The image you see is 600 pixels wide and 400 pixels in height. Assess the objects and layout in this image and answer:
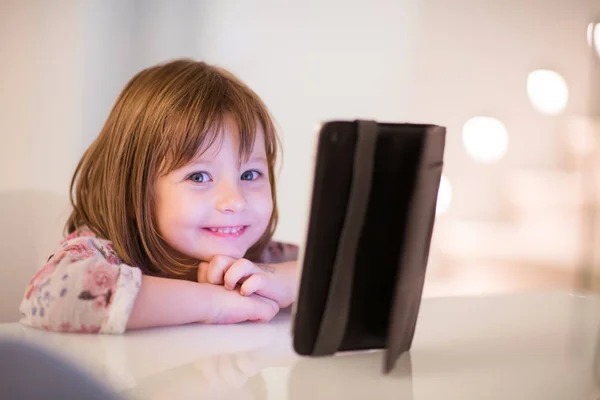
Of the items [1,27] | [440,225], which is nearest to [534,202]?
[440,225]

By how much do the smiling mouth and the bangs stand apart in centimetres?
10

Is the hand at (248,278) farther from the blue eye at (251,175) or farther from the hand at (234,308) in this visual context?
the blue eye at (251,175)

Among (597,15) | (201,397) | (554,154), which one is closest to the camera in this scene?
(201,397)

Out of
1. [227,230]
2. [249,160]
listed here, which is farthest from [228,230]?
[249,160]

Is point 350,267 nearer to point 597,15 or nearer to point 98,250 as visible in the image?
point 98,250

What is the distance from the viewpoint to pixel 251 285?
2.61 ft

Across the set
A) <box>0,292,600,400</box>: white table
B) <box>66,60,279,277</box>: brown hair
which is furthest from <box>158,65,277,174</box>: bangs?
<box>0,292,600,400</box>: white table

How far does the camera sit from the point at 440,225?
1.35m

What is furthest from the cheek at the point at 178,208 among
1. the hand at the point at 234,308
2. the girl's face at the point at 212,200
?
the hand at the point at 234,308

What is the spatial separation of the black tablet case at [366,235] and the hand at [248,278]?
221mm

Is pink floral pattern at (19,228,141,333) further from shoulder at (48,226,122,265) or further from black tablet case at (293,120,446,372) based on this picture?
black tablet case at (293,120,446,372)

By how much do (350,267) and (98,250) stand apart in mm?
366

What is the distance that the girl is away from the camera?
79 centimetres

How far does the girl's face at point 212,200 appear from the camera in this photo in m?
0.83
